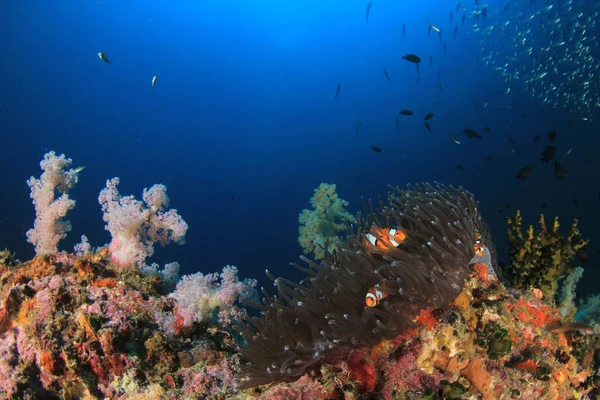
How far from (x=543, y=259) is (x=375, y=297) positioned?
119 inches

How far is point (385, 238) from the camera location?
3041mm

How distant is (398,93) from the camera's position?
68.9 m

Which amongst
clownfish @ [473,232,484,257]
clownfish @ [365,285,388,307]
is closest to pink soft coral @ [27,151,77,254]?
clownfish @ [365,285,388,307]

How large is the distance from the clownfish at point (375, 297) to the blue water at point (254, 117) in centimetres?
2937

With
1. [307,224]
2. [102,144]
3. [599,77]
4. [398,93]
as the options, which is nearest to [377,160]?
[398,93]

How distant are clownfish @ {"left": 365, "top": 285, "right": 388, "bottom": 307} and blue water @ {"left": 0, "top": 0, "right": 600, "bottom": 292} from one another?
2937cm

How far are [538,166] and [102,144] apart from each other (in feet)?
224

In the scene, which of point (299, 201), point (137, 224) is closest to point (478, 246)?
point (137, 224)

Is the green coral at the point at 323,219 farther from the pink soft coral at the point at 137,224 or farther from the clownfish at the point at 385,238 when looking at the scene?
the clownfish at the point at 385,238

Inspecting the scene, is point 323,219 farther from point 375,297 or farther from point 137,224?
point 375,297

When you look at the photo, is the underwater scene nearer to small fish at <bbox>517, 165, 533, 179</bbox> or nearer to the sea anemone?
the sea anemone

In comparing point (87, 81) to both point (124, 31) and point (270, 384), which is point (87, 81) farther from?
point (270, 384)

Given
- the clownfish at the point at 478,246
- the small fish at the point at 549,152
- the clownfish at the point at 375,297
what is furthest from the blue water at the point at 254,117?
the clownfish at the point at 375,297

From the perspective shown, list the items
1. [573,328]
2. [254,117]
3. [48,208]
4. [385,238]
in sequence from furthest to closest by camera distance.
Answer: [254,117]
[48,208]
[385,238]
[573,328]
